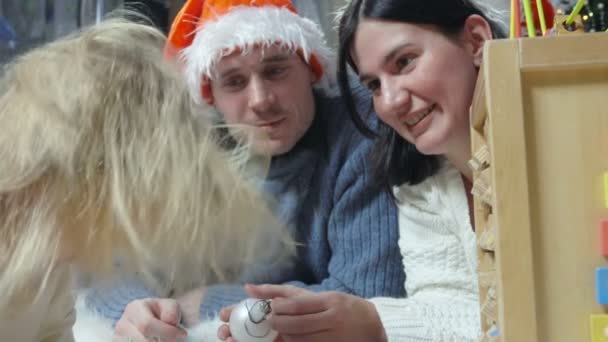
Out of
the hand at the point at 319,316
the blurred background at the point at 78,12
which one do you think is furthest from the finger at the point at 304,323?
the blurred background at the point at 78,12

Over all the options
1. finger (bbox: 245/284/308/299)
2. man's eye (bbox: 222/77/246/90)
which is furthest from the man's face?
finger (bbox: 245/284/308/299)

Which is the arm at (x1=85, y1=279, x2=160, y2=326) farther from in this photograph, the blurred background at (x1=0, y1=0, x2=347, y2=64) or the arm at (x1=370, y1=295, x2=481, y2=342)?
the blurred background at (x1=0, y1=0, x2=347, y2=64)

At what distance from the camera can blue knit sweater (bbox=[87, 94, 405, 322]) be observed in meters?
0.79

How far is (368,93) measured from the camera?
0.86 metres

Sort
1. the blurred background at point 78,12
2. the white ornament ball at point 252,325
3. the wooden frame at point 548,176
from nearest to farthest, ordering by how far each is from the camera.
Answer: the wooden frame at point 548,176, the white ornament ball at point 252,325, the blurred background at point 78,12

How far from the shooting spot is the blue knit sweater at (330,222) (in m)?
0.79

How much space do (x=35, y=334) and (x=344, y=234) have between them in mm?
397

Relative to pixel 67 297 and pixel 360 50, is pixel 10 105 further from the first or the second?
pixel 360 50

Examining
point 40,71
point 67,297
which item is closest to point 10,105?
point 40,71

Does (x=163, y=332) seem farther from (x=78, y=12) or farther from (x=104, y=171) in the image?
(x=78, y=12)

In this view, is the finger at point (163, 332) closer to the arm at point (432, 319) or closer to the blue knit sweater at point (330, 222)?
the blue knit sweater at point (330, 222)

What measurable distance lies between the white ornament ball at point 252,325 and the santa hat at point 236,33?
0.28 meters

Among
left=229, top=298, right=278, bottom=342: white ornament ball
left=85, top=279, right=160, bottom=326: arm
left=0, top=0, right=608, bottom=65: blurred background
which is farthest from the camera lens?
left=0, top=0, right=608, bottom=65: blurred background

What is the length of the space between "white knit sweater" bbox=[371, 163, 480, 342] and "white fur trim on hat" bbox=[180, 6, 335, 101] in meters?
0.23
